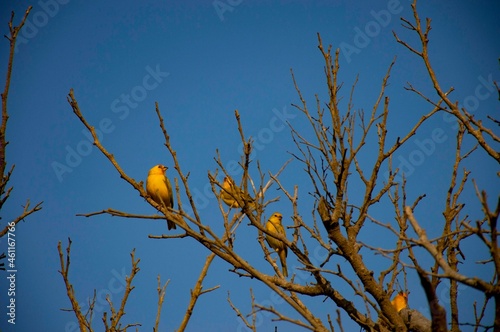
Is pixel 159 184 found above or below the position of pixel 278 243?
above

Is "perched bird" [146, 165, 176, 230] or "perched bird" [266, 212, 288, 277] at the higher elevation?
"perched bird" [146, 165, 176, 230]

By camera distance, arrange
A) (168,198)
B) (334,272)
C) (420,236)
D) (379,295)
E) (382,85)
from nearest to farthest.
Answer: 1. (420,236)
2. (334,272)
3. (379,295)
4. (382,85)
5. (168,198)

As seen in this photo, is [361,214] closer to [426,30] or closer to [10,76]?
[426,30]

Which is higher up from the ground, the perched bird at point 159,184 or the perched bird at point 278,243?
the perched bird at point 159,184

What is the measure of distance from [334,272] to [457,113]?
4.47 feet

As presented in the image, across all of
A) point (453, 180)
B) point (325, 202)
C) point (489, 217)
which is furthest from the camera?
point (453, 180)

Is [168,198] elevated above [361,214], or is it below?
above

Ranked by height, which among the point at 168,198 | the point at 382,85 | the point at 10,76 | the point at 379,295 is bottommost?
the point at 379,295

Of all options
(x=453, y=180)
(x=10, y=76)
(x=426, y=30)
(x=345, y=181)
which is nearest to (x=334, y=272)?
(x=345, y=181)

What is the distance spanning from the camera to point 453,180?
371 centimetres

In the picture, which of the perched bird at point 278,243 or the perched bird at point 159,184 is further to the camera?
the perched bird at point 278,243

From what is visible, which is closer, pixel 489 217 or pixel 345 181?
pixel 489 217

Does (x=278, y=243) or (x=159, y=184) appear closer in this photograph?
(x=159, y=184)

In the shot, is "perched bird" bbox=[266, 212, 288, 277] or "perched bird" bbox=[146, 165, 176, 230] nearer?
"perched bird" bbox=[146, 165, 176, 230]
